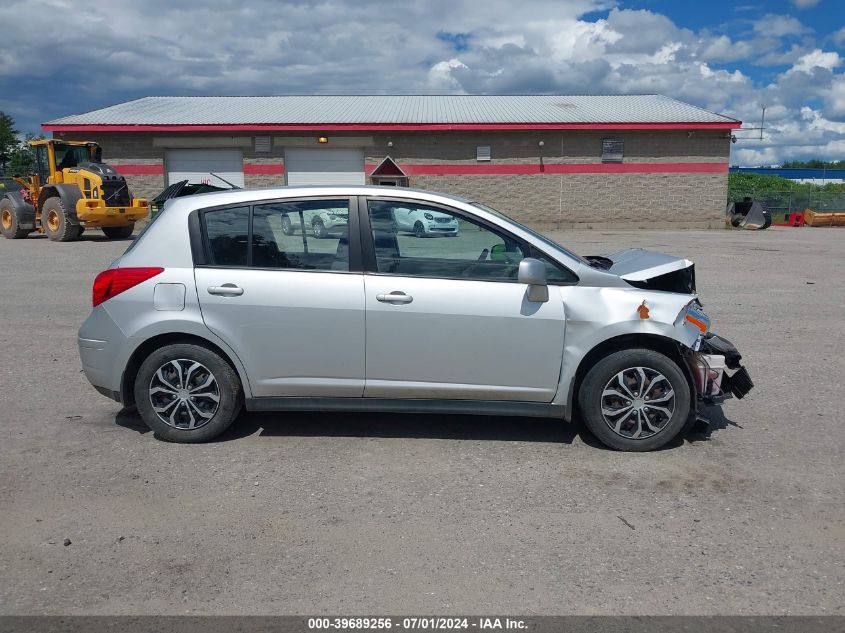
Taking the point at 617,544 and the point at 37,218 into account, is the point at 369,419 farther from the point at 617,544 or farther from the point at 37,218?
the point at 37,218

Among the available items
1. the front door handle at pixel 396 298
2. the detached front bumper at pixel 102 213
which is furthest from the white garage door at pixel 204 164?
the front door handle at pixel 396 298

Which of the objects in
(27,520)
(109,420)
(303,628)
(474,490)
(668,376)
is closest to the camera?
(303,628)

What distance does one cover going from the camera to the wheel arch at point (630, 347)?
5.02m

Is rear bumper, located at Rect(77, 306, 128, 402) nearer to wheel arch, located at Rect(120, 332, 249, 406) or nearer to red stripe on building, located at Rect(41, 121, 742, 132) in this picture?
wheel arch, located at Rect(120, 332, 249, 406)

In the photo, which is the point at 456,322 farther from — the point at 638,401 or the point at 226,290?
the point at 226,290

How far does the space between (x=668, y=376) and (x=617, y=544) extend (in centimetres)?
150

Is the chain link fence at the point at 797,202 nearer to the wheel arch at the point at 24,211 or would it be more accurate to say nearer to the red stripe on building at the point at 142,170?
the red stripe on building at the point at 142,170

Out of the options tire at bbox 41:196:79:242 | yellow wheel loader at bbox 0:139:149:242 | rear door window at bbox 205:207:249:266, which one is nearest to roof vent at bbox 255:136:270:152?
yellow wheel loader at bbox 0:139:149:242

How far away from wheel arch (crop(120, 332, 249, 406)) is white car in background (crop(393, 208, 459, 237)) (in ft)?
4.86

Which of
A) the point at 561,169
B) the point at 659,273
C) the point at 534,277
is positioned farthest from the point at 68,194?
the point at 659,273

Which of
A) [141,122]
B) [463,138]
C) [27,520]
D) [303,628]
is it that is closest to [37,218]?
[141,122]

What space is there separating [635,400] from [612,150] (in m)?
29.0

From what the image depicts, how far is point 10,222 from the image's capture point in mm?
23469

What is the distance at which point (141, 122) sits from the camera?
31344 mm
